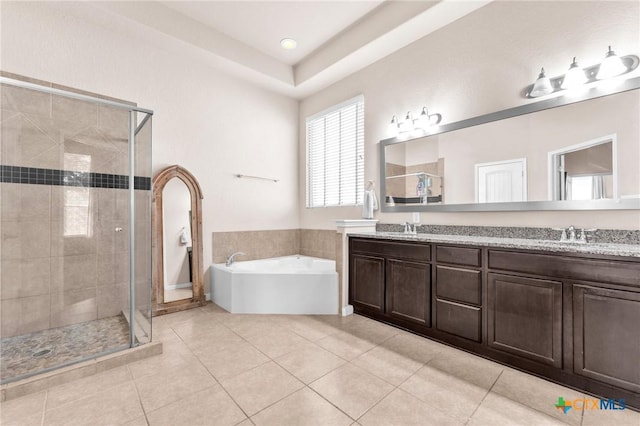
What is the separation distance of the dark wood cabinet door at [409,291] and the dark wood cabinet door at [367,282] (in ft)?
0.32

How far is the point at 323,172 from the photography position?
433 cm

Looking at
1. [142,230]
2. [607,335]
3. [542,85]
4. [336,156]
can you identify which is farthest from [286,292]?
[542,85]

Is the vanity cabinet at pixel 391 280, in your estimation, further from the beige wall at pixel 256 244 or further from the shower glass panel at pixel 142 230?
the shower glass panel at pixel 142 230

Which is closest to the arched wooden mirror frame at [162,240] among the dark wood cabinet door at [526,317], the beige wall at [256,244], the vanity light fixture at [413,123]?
the beige wall at [256,244]

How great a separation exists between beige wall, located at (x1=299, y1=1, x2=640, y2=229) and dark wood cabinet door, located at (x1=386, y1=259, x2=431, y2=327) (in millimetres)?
675

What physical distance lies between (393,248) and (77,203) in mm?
3006

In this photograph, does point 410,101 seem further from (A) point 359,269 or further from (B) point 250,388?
(B) point 250,388

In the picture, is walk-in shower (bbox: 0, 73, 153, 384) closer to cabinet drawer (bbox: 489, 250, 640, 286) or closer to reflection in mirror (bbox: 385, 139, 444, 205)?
reflection in mirror (bbox: 385, 139, 444, 205)

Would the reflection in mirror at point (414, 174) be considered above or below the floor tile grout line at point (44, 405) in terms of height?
above

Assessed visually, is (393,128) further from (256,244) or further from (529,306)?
(256,244)

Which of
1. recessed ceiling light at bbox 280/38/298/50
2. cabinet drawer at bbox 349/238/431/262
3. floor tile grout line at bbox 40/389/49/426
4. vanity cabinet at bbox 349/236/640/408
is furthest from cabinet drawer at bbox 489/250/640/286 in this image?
recessed ceiling light at bbox 280/38/298/50

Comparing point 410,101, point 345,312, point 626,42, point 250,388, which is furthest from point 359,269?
point 626,42

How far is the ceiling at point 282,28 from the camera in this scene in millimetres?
2803

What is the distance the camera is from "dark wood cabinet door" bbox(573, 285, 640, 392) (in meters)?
1.57
